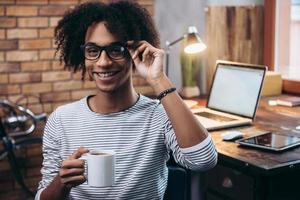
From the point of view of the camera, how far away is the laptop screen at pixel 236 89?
250 centimetres

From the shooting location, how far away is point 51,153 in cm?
158

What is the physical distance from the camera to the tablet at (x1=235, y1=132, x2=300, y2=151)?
1.99 m

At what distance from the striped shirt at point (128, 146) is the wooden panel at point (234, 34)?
76.4 inches

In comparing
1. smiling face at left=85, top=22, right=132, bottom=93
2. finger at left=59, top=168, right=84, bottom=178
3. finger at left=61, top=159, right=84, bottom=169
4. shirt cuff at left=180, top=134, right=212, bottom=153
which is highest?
smiling face at left=85, top=22, right=132, bottom=93

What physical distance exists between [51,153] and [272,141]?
0.93 meters

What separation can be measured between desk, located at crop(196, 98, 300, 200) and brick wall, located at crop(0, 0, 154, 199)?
1.23 m

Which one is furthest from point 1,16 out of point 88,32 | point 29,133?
point 88,32

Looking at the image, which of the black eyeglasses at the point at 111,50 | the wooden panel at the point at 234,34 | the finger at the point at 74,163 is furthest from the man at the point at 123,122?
the wooden panel at the point at 234,34

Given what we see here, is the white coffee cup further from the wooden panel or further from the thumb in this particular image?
the wooden panel

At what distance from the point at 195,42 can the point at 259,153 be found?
1.11 m

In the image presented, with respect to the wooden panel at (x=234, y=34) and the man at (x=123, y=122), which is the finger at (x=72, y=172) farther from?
the wooden panel at (x=234, y=34)

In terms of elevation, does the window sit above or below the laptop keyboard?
above

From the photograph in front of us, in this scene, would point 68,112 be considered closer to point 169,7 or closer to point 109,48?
point 109,48

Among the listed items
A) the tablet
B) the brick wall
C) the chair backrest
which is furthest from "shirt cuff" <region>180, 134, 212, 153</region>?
the brick wall
